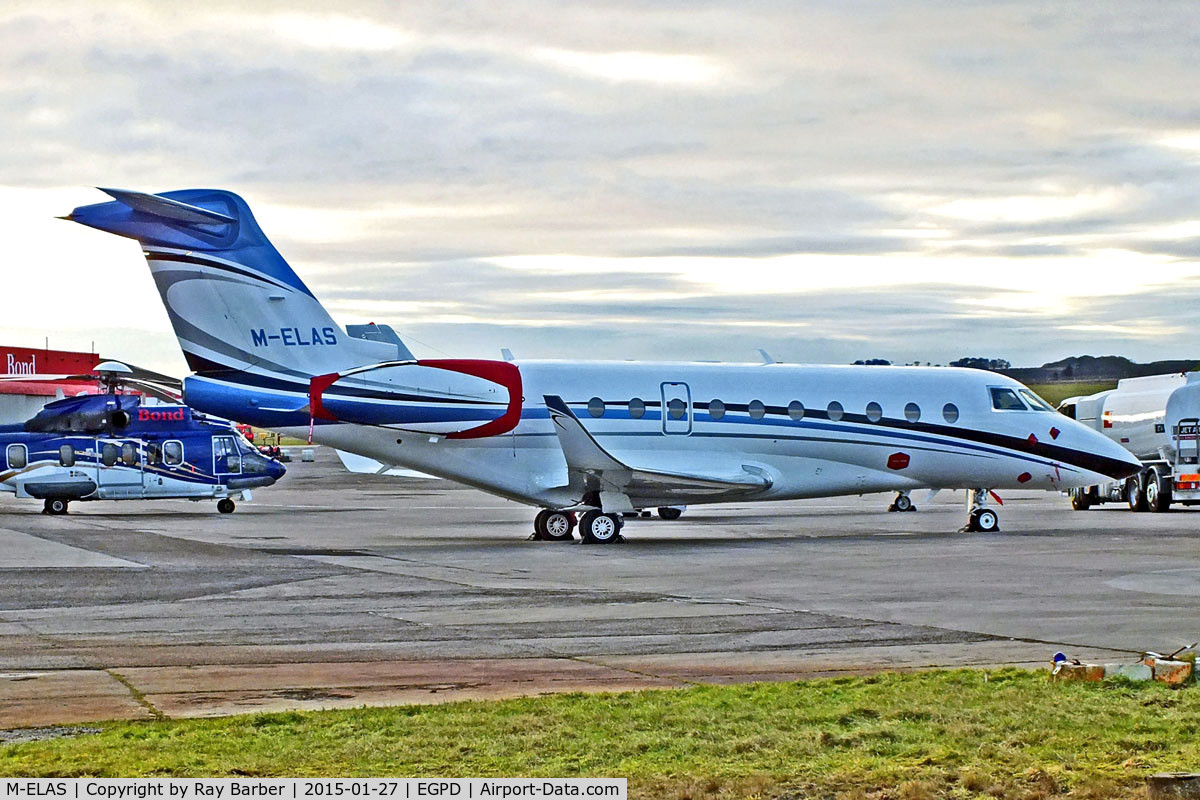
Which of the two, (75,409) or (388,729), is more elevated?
(75,409)

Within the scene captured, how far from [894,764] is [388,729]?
9.78 ft

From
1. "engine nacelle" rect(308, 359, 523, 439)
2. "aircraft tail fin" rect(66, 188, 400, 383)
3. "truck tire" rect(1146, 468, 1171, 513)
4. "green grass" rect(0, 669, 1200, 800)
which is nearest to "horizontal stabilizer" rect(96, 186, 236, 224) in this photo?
"aircraft tail fin" rect(66, 188, 400, 383)

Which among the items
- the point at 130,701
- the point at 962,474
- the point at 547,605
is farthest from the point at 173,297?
the point at 130,701

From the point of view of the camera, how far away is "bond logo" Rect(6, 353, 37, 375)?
287 feet

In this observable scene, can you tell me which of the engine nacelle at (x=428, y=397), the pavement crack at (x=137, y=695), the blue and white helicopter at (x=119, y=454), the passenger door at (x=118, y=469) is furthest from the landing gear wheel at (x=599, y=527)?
the passenger door at (x=118, y=469)

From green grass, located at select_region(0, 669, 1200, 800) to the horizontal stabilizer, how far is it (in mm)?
19062

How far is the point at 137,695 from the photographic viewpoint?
32.9 feet

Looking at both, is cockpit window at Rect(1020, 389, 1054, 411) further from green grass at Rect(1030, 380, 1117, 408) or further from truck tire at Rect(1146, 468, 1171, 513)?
green grass at Rect(1030, 380, 1117, 408)

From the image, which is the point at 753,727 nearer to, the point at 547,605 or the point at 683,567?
the point at 547,605

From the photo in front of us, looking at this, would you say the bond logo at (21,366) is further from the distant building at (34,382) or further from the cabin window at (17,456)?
the cabin window at (17,456)

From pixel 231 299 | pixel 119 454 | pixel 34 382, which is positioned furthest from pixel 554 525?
pixel 34 382

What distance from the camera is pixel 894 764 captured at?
746 cm

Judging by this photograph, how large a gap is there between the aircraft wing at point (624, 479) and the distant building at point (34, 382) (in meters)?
23.9

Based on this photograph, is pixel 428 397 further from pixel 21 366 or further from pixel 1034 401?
pixel 21 366
